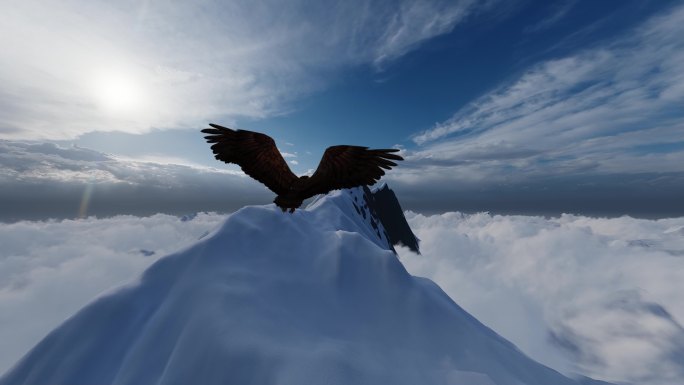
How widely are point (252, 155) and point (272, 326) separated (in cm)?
1408

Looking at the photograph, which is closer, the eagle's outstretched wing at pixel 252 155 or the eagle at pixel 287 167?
the eagle at pixel 287 167

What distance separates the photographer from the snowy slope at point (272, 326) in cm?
1655

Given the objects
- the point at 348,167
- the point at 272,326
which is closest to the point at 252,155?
the point at 348,167

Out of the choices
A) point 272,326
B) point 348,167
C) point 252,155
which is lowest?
point 272,326

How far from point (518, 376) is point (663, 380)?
26845 cm

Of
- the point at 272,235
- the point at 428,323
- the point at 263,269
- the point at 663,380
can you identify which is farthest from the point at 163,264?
the point at 663,380

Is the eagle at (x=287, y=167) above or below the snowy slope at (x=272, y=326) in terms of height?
above

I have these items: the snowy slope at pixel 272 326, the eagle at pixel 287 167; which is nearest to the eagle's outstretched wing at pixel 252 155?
the eagle at pixel 287 167

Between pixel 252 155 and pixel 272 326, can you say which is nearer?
pixel 252 155

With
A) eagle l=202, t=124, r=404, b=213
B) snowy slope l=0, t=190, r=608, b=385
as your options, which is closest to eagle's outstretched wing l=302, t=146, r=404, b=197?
eagle l=202, t=124, r=404, b=213

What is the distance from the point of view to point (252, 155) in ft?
31.5

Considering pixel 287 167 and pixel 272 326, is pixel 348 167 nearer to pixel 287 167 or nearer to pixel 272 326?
pixel 287 167

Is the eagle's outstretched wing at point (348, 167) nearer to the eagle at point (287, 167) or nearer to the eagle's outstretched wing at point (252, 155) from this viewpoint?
the eagle at point (287, 167)

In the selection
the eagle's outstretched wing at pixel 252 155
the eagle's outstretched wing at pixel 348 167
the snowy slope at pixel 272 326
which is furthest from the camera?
the snowy slope at pixel 272 326
